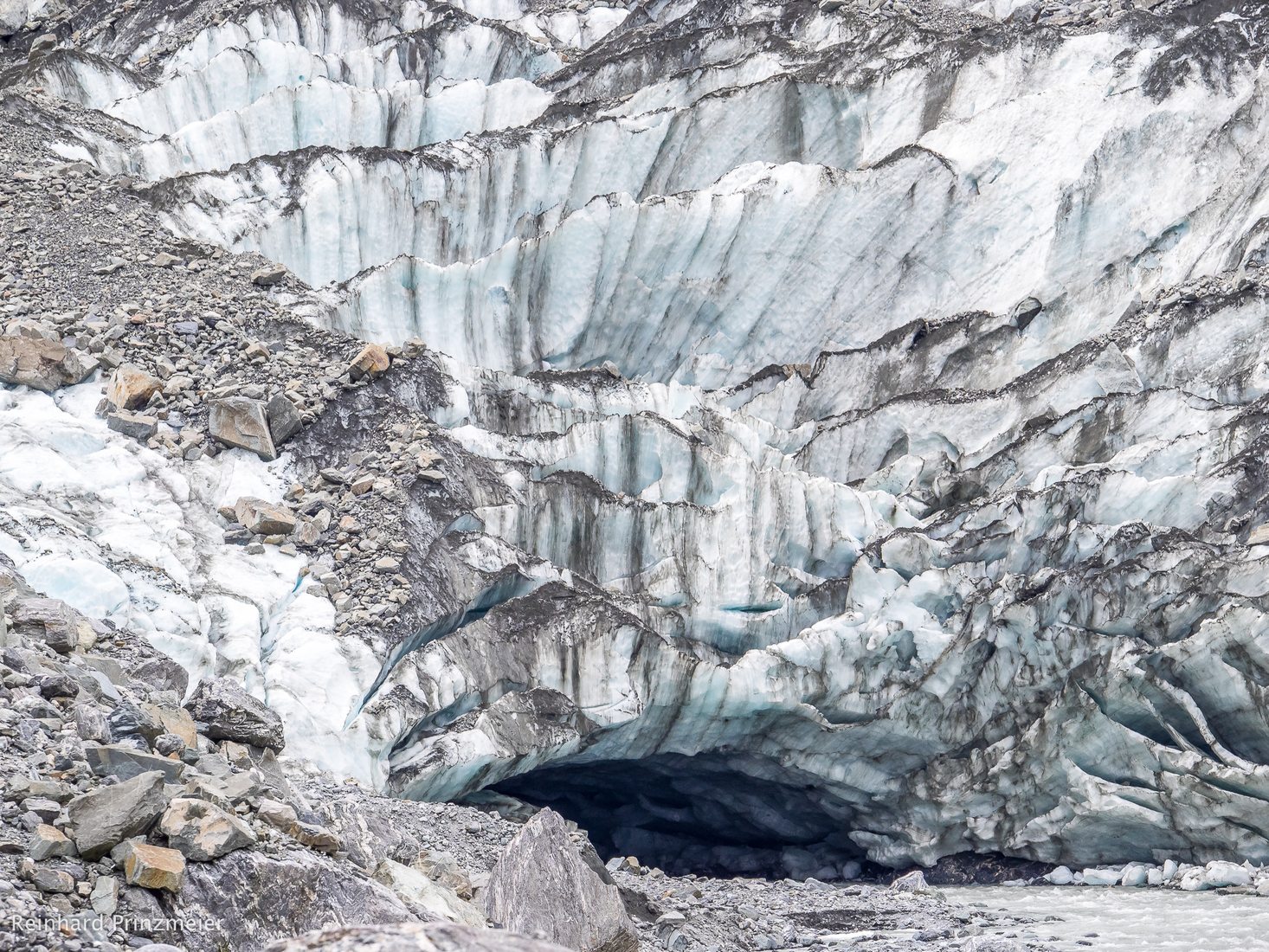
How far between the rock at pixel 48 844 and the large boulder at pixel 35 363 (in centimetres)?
983

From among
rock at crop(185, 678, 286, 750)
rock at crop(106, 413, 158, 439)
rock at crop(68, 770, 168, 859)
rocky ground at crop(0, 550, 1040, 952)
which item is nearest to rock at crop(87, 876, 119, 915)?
rocky ground at crop(0, 550, 1040, 952)

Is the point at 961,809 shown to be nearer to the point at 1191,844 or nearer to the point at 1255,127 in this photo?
the point at 1191,844

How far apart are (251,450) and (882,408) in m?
9.01

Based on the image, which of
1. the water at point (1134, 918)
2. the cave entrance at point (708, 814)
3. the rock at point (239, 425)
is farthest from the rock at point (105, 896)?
the cave entrance at point (708, 814)

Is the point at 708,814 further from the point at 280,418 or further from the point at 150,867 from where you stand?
the point at 150,867

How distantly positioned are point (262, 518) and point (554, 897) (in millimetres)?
6455

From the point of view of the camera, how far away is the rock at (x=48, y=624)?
838 centimetres

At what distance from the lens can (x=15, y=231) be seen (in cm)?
1658

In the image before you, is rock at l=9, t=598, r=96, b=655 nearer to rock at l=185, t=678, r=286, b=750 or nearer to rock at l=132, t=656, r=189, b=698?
rock at l=132, t=656, r=189, b=698

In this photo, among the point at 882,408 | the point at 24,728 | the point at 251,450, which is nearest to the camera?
the point at 24,728

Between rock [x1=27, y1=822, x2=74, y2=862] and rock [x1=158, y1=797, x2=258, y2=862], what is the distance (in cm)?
52

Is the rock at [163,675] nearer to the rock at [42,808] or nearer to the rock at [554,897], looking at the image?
the rock at [554,897]

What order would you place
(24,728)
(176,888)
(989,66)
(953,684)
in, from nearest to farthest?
(176,888)
(24,728)
(953,684)
(989,66)

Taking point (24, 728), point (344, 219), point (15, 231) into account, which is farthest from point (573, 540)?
point (24, 728)
